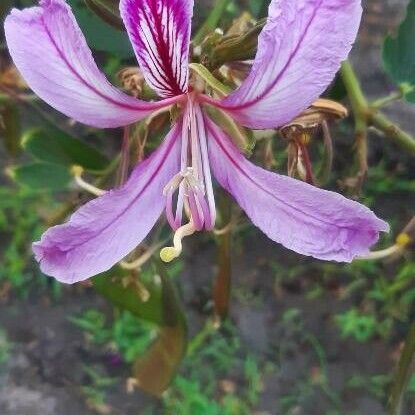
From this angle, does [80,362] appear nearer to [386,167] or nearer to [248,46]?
[386,167]

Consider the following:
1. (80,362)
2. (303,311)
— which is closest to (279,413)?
(303,311)

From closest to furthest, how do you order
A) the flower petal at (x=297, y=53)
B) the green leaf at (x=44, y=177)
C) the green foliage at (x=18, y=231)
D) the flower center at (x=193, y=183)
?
the flower petal at (x=297, y=53), the flower center at (x=193, y=183), the green leaf at (x=44, y=177), the green foliage at (x=18, y=231)

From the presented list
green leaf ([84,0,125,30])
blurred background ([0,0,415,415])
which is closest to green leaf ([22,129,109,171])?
green leaf ([84,0,125,30])

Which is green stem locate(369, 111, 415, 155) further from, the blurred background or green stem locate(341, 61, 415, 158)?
the blurred background

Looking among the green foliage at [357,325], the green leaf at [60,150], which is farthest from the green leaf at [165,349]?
the green foliage at [357,325]

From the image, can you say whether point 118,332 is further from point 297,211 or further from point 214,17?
point 297,211

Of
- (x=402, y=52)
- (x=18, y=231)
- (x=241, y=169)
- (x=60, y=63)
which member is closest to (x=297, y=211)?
(x=241, y=169)

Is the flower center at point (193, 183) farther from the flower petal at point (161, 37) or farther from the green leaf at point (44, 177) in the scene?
the green leaf at point (44, 177)
